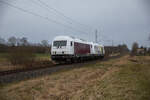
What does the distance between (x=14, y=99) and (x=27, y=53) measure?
13.2 metres

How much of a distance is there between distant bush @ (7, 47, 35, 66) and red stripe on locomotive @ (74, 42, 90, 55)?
19.9 feet

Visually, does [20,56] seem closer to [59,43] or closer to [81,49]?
[59,43]

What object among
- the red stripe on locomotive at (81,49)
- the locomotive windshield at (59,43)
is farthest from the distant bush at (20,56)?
the red stripe on locomotive at (81,49)

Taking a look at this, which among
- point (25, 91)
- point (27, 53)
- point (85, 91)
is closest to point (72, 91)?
point (85, 91)

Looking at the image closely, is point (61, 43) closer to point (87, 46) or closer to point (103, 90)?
point (87, 46)

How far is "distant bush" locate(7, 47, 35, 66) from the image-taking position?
17.0 m

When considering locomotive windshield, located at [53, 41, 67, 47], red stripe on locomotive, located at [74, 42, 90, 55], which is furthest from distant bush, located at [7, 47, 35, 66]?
red stripe on locomotive, located at [74, 42, 90, 55]

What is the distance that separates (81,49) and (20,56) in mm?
8494

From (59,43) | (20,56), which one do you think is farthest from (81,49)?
(20,56)

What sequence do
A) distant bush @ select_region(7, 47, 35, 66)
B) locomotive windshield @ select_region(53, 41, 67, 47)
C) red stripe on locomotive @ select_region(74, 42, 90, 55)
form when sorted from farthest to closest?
red stripe on locomotive @ select_region(74, 42, 90, 55), locomotive windshield @ select_region(53, 41, 67, 47), distant bush @ select_region(7, 47, 35, 66)

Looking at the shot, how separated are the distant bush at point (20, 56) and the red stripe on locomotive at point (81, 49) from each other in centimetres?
605

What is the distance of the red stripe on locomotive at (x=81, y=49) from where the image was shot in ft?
61.2

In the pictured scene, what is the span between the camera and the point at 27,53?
1778 cm

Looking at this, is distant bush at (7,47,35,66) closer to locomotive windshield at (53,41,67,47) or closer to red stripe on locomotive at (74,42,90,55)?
locomotive windshield at (53,41,67,47)
